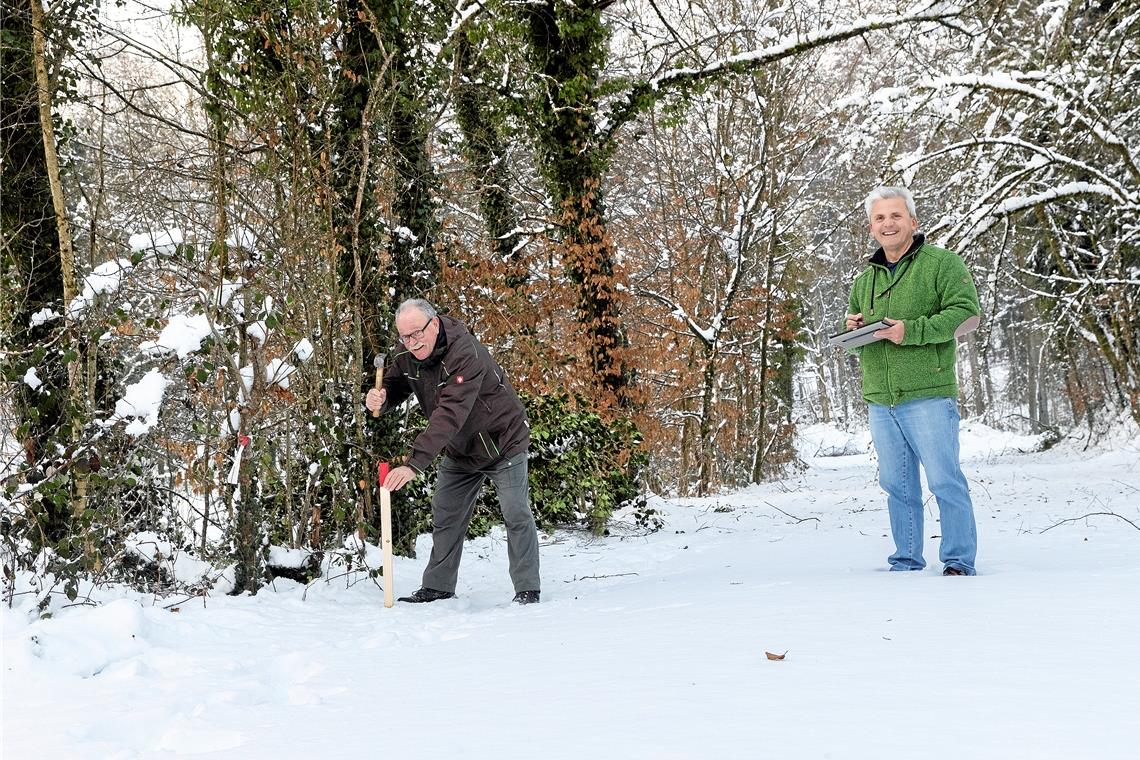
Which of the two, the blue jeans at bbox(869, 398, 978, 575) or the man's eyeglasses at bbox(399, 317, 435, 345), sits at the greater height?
the man's eyeglasses at bbox(399, 317, 435, 345)

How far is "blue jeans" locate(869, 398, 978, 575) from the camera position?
420 centimetres

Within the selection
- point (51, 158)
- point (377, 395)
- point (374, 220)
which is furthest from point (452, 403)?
point (51, 158)

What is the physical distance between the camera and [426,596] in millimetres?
5086

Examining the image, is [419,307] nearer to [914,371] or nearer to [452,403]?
[452,403]

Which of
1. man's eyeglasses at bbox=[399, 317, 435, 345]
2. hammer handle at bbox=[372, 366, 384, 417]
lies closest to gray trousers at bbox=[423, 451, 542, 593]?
hammer handle at bbox=[372, 366, 384, 417]

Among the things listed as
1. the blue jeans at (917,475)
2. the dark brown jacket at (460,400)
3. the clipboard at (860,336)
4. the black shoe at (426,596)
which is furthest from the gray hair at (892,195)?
the black shoe at (426,596)

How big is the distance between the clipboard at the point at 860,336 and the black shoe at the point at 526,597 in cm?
217

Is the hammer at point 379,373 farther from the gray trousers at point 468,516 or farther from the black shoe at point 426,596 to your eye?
the black shoe at point 426,596

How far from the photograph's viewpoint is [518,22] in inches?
411

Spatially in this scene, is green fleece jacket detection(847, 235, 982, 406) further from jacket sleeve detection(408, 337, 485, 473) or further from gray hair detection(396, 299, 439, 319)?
gray hair detection(396, 299, 439, 319)

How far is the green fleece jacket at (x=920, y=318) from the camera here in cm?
417

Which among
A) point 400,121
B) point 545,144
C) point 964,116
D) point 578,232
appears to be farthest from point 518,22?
point 964,116

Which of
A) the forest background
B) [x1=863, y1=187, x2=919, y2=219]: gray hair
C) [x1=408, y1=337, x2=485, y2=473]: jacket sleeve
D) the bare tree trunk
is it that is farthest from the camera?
the bare tree trunk

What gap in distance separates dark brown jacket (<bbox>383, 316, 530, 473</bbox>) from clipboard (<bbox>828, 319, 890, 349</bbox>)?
1.79m
